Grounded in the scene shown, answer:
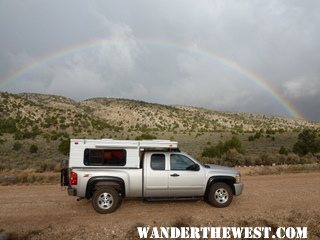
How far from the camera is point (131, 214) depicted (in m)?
10.3

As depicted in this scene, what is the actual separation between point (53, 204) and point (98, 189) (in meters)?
2.12

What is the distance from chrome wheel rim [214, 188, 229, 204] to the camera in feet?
36.8

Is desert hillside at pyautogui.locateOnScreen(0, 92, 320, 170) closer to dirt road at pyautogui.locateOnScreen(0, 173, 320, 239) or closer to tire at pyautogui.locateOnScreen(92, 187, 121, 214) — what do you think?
dirt road at pyautogui.locateOnScreen(0, 173, 320, 239)

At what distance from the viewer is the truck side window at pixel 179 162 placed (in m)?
11.0

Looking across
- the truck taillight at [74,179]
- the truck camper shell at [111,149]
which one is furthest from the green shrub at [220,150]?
the truck taillight at [74,179]

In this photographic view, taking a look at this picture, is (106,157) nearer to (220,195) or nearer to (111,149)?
(111,149)

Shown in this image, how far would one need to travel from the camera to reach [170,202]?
11.9 metres

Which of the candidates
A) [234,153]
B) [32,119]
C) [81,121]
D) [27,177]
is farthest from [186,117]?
[27,177]

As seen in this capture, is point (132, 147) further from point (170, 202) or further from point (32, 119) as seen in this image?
point (32, 119)

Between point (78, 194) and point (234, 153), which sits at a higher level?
point (234, 153)

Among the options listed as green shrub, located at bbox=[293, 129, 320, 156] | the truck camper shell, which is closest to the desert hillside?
green shrub, located at bbox=[293, 129, 320, 156]

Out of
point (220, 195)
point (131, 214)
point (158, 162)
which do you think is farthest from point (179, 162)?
point (131, 214)

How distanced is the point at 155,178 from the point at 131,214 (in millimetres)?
1309

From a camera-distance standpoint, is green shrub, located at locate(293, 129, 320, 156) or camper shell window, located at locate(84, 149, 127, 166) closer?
camper shell window, located at locate(84, 149, 127, 166)
